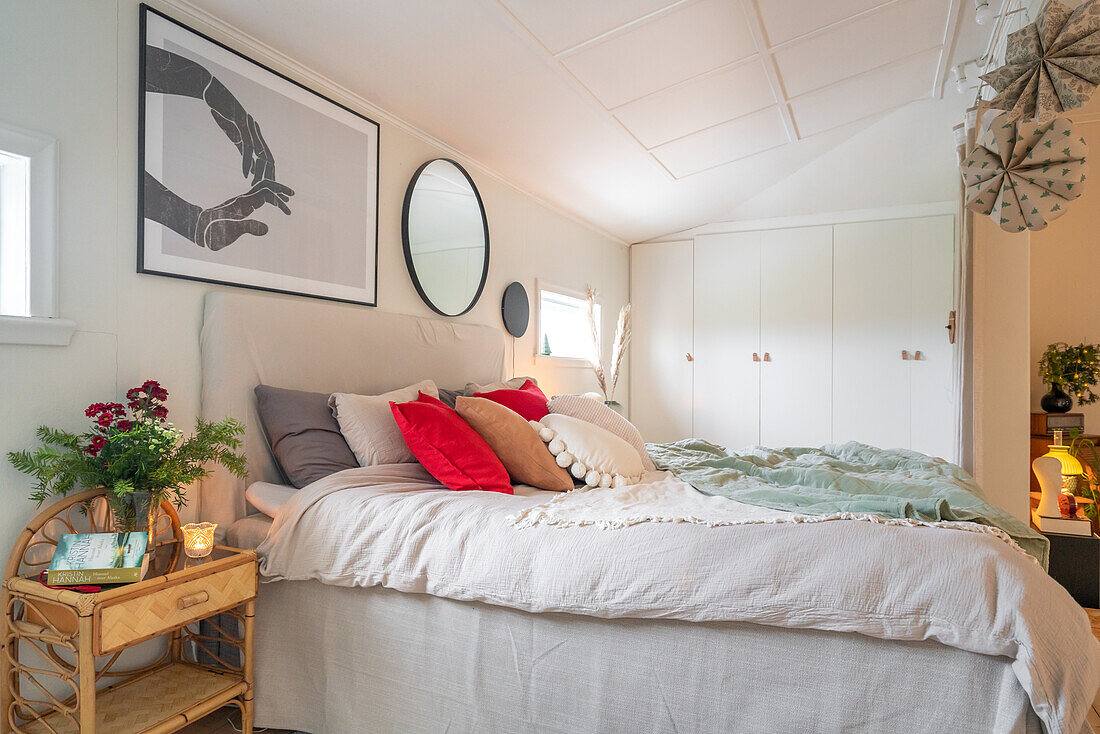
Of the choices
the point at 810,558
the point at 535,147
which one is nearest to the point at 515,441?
the point at 810,558

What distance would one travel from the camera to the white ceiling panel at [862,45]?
10.5 feet

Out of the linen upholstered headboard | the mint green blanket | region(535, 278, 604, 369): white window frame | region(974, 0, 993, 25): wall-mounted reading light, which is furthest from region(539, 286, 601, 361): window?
region(974, 0, 993, 25): wall-mounted reading light

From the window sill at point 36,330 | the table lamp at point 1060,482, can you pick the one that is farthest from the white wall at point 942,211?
the window sill at point 36,330

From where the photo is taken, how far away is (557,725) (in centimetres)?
157

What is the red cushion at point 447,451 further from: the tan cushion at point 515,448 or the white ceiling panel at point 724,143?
the white ceiling panel at point 724,143

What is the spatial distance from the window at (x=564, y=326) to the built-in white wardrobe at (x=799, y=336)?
3.05 feet

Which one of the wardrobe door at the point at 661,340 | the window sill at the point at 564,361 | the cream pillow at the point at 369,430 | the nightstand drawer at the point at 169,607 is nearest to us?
the nightstand drawer at the point at 169,607

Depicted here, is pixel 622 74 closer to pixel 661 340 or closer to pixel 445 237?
pixel 445 237

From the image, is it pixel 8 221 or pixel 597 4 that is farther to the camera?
pixel 597 4

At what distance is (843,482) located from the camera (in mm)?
2158

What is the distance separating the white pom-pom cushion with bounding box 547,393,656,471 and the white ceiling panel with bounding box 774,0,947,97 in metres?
2.06

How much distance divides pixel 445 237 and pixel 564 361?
5.24 ft

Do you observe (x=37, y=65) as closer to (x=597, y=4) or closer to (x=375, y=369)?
(x=375, y=369)

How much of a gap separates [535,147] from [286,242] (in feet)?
5.39
